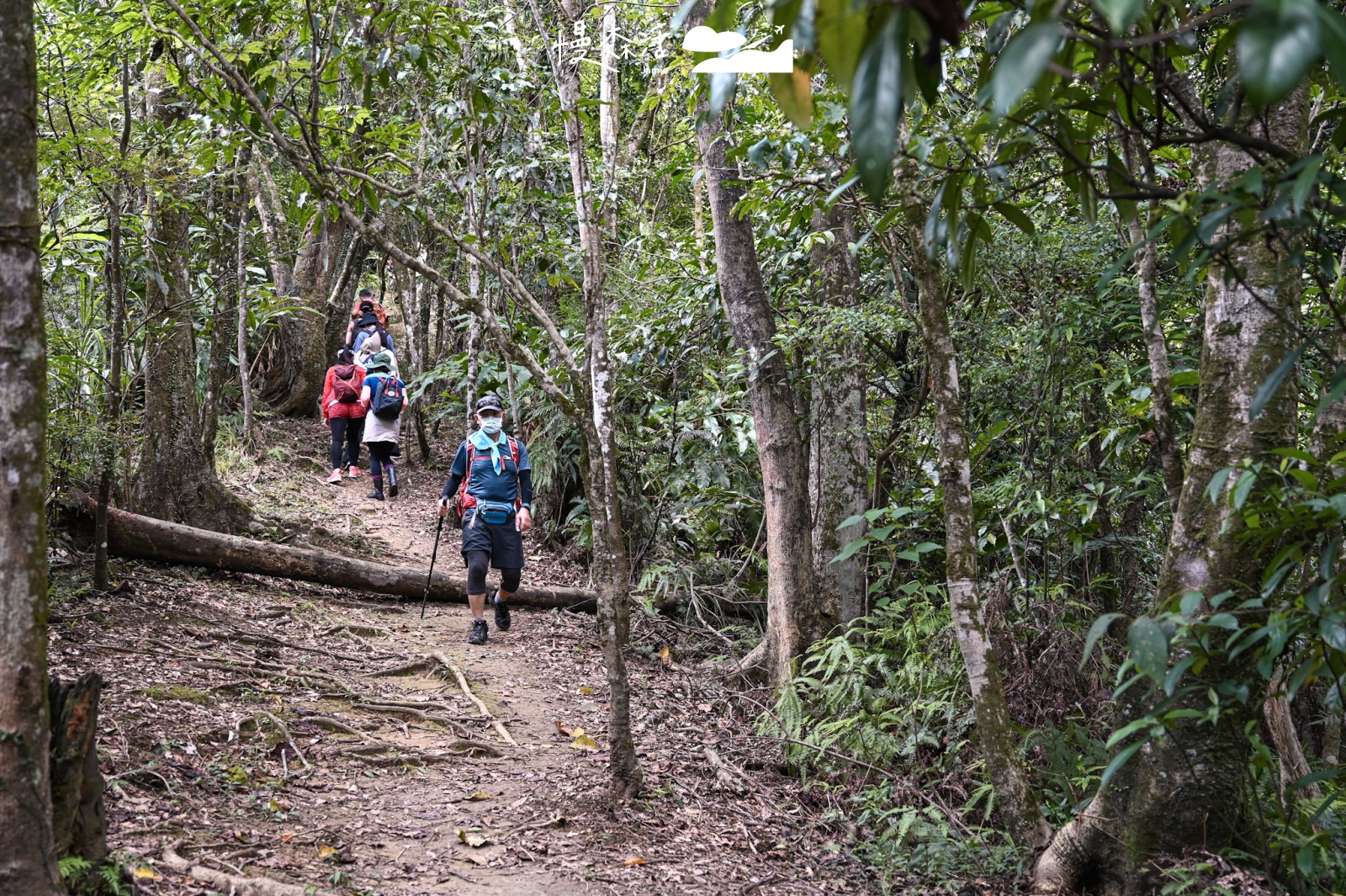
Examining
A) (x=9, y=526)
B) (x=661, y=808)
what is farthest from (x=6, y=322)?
(x=661, y=808)

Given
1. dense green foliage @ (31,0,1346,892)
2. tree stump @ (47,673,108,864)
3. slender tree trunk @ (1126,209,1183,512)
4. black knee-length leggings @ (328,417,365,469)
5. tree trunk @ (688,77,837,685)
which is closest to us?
dense green foliage @ (31,0,1346,892)

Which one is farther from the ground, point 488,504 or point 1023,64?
point 1023,64

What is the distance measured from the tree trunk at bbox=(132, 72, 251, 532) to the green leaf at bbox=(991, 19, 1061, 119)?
7720 millimetres

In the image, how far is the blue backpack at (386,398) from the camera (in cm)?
1143

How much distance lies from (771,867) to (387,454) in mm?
8640

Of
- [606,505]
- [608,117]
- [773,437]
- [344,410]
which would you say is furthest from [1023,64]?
[344,410]

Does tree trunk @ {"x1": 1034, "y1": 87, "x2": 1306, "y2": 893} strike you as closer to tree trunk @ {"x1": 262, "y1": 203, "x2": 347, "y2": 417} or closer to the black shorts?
the black shorts

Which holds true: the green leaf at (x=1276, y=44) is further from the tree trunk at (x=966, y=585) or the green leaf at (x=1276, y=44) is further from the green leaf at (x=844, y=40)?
the tree trunk at (x=966, y=585)

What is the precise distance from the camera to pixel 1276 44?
3.35 ft

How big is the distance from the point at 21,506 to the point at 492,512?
17.9 feet

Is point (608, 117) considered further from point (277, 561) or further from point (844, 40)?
point (844, 40)

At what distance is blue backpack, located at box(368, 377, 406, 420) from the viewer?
11430 mm

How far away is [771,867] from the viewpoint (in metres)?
4.97

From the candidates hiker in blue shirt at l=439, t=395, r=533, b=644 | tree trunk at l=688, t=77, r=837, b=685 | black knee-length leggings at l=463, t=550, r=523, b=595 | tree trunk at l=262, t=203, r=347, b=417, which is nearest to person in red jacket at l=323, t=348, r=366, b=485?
tree trunk at l=262, t=203, r=347, b=417
